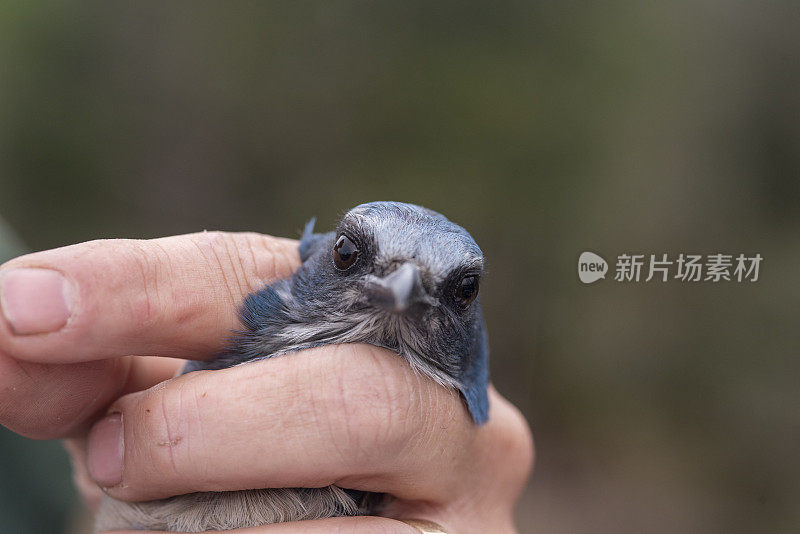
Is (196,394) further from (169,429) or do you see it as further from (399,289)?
(399,289)

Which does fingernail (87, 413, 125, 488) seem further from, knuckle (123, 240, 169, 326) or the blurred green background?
the blurred green background

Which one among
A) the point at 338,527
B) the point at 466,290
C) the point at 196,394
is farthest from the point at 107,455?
the point at 466,290

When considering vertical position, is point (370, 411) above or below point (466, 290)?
below

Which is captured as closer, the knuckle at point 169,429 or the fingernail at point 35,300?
the fingernail at point 35,300

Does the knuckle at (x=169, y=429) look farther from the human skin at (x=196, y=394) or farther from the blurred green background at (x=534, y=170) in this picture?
the blurred green background at (x=534, y=170)

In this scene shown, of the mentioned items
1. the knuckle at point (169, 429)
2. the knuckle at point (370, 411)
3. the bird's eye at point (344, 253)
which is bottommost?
the knuckle at point (169, 429)

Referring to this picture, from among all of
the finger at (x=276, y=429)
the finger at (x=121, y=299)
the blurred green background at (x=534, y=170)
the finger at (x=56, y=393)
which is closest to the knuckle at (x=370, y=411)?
the finger at (x=276, y=429)
